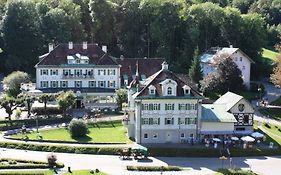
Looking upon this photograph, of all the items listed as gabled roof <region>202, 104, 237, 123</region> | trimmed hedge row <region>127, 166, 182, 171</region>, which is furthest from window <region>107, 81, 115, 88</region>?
trimmed hedge row <region>127, 166, 182, 171</region>

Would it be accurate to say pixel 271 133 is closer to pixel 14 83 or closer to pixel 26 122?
pixel 26 122

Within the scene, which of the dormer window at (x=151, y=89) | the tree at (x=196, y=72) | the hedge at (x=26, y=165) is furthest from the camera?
the tree at (x=196, y=72)

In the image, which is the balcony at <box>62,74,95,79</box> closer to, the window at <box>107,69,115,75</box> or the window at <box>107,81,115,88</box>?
the window at <box>107,69,115,75</box>

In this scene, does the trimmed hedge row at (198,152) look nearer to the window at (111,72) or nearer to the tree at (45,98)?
the tree at (45,98)

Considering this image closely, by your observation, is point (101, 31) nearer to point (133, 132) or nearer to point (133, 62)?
point (133, 62)

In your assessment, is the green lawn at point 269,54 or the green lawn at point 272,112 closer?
the green lawn at point 272,112

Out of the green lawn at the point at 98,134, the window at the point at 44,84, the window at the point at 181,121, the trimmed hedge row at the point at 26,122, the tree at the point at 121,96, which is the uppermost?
the window at the point at 44,84

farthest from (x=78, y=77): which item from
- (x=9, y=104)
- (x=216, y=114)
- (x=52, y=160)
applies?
(x=52, y=160)

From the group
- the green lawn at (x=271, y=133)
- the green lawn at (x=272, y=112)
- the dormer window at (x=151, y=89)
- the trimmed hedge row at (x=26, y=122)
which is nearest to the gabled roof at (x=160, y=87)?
the dormer window at (x=151, y=89)
